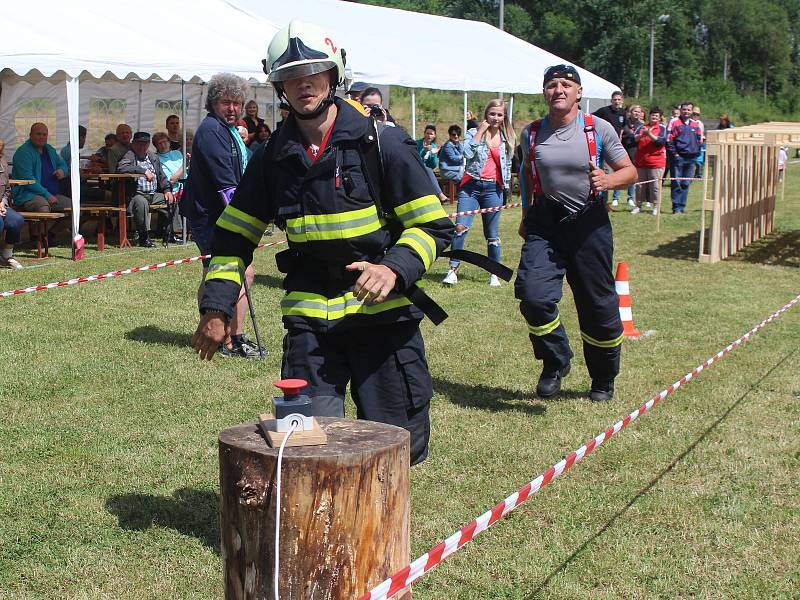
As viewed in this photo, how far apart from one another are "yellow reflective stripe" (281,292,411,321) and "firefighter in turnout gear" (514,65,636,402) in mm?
2540

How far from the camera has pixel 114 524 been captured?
463cm

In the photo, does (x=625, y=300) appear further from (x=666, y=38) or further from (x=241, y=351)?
(x=666, y=38)

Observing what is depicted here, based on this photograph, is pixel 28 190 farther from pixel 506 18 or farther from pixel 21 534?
pixel 506 18

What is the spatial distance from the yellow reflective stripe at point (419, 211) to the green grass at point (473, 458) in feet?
4.88

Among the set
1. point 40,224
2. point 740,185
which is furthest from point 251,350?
point 740,185

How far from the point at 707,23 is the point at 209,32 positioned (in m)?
96.6

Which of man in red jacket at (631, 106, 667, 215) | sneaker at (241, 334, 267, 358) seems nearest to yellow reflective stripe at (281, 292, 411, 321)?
sneaker at (241, 334, 267, 358)

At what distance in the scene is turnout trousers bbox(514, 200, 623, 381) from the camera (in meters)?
6.09

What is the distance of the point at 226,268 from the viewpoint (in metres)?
3.74

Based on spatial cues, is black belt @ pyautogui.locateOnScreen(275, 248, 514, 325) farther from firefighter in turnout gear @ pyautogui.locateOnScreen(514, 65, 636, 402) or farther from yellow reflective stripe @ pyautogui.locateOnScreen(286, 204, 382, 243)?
firefighter in turnout gear @ pyautogui.locateOnScreen(514, 65, 636, 402)

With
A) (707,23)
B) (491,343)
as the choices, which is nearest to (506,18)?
(707,23)

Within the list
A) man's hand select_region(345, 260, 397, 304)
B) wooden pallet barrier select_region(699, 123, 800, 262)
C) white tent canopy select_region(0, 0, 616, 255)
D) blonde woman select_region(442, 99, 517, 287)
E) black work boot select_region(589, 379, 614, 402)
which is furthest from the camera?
wooden pallet barrier select_region(699, 123, 800, 262)

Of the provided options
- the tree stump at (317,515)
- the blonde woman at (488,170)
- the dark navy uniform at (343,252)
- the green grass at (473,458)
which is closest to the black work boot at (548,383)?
the green grass at (473,458)

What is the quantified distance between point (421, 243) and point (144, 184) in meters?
11.7
